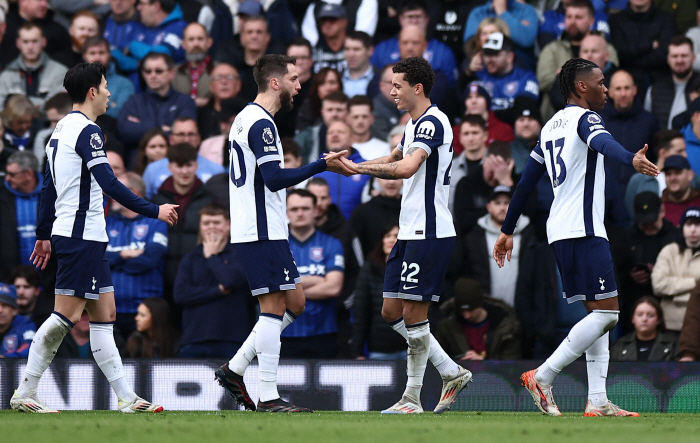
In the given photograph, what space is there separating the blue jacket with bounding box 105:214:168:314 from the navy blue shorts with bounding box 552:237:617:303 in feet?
16.2

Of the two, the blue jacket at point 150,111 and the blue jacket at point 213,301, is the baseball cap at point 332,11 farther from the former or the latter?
the blue jacket at point 213,301

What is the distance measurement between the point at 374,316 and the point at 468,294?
37.5 inches

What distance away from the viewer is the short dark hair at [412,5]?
13797 millimetres

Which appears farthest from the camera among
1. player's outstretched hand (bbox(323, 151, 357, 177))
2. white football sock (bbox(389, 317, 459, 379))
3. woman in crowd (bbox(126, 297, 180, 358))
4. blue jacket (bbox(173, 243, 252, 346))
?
woman in crowd (bbox(126, 297, 180, 358))

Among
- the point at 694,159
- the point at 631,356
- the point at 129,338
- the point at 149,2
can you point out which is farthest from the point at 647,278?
the point at 149,2

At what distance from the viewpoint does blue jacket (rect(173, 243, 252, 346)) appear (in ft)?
33.7

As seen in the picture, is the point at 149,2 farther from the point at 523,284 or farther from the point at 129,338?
the point at 523,284

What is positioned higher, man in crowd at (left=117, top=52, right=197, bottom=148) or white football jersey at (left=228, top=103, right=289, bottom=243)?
man in crowd at (left=117, top=52, right=197, bottom=148)

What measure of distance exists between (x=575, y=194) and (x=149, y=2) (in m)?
8.40

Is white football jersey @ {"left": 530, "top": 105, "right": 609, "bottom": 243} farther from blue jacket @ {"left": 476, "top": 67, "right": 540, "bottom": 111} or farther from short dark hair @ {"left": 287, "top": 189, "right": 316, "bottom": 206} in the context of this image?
blue jacket @ {"left": 476, "top": 67, "right": 540, "bottom": 111}

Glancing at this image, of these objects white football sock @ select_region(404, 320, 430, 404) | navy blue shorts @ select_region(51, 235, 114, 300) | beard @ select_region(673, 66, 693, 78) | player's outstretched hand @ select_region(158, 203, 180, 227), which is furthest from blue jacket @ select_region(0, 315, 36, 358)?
beard @ select_region(673, 66, 693, 78)

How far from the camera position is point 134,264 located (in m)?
10.8

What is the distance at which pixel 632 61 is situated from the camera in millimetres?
13094

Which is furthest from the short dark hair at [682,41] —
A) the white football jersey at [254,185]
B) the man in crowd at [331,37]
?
the white football jersey at [254,185]
